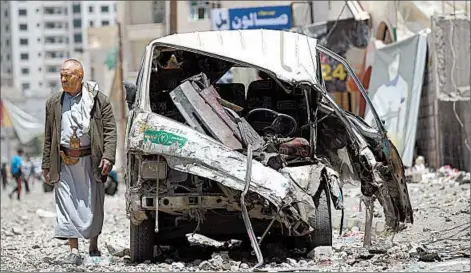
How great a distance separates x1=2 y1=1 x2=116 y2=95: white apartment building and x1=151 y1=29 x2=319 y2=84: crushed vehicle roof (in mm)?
150476

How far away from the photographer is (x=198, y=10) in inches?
1815

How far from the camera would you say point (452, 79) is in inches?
663

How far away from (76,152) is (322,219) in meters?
2.24

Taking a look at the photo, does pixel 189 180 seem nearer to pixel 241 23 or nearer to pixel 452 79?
pixel 452 79

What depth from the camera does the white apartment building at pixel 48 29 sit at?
519 ft

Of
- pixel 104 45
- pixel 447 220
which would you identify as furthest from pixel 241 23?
pixel 104 45

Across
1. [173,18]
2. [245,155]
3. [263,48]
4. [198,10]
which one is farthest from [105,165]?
[198,10]

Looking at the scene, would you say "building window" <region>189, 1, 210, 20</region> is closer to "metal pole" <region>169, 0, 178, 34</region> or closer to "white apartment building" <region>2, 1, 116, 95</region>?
"metal pole" <region>169, 0, 178, 34</region>

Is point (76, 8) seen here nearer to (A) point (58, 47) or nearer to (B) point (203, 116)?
(A) point (58, 47)

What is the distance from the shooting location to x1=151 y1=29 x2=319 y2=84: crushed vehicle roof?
789 cm

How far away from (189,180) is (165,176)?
0.22m

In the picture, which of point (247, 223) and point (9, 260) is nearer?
point (247, 223)

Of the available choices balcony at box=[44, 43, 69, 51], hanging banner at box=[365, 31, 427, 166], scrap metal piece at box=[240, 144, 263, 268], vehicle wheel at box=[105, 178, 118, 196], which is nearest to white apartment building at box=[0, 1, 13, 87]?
balcony at box=[44, 43, 69, 51]

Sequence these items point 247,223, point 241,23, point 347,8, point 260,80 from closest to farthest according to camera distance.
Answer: point 247,223 → point 260,80 → point 347,8 → point 241,23
